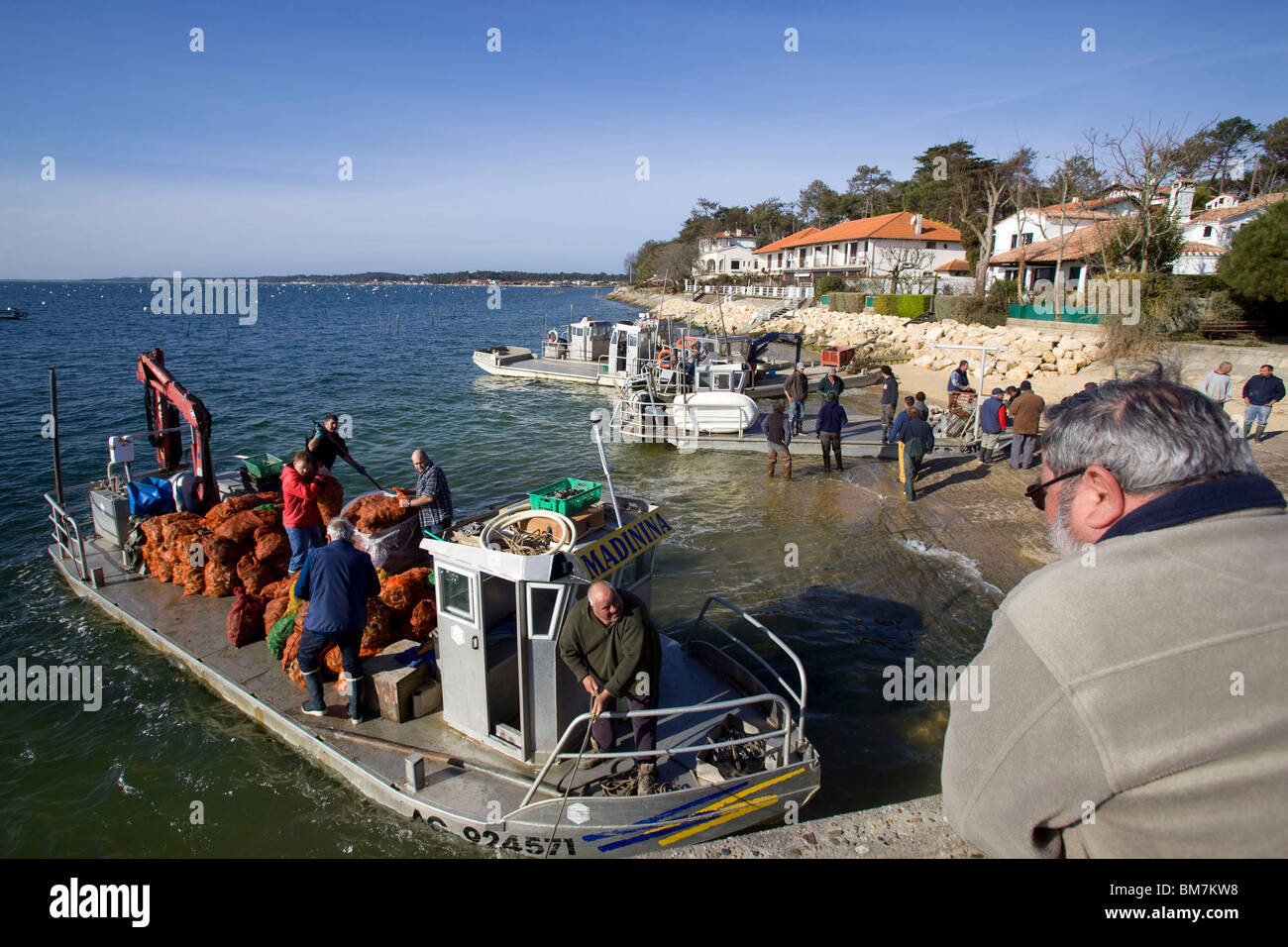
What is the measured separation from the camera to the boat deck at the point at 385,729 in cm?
647

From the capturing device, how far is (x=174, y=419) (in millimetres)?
14195

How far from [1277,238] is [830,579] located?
974 inches

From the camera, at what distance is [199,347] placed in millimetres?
65562

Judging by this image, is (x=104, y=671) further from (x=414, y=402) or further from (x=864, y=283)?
(x=864, y=283)

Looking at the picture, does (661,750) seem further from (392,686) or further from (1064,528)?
(1064,528)

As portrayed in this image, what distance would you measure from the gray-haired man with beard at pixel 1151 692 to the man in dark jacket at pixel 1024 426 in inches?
658

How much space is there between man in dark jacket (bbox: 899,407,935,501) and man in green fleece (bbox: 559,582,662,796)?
11.7 metres

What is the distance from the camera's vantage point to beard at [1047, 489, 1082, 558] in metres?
1.80

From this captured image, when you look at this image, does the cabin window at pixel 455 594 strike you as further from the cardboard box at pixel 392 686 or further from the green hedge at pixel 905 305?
the green hedge at pixel 905 305

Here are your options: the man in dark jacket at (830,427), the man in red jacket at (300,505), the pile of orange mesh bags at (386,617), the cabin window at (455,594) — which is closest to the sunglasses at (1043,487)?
the cabin window at (455,594)

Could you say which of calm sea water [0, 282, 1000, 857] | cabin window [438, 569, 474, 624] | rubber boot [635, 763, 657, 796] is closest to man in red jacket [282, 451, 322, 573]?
calm sea water [0, 282, 1000, 857]

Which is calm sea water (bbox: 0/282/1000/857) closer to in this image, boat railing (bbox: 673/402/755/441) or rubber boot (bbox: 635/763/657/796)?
boat railing (bbox: 673/402/755/441)
